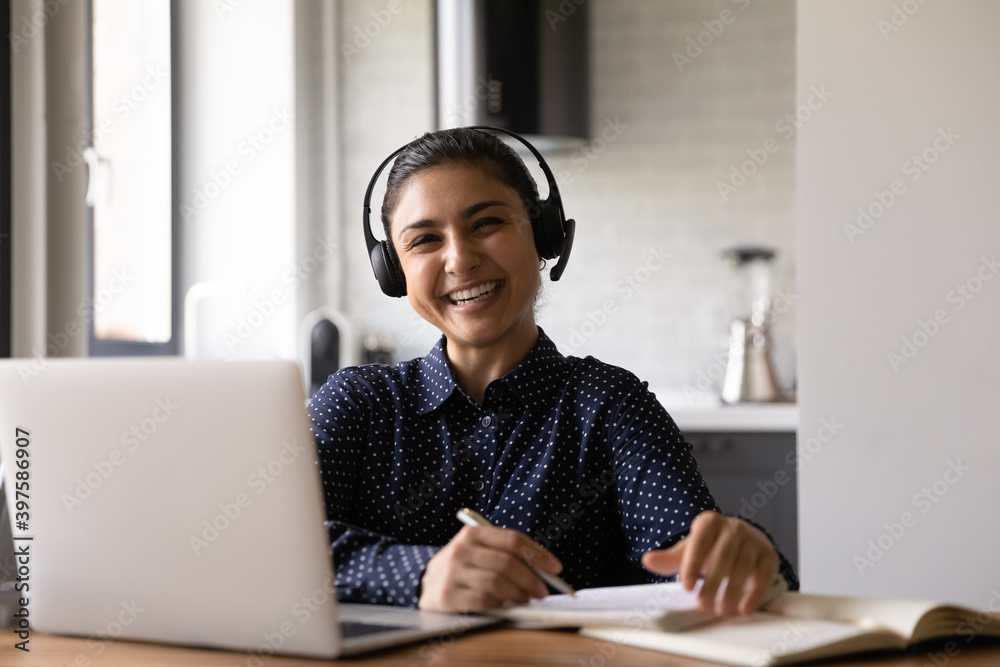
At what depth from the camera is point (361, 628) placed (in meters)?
0.85

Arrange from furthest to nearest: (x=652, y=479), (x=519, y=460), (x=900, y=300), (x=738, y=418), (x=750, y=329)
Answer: (x=750, y=329) → (x=738, y=418) → (x=900, y=300) → (x=519, y=460) → (x=652, y=479)

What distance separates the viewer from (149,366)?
78 centimetres

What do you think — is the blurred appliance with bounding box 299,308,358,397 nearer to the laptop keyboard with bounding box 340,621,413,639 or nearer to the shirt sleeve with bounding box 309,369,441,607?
the shirt sleeve with bounding box 309,369,441,607

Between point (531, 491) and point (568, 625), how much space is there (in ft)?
1.42

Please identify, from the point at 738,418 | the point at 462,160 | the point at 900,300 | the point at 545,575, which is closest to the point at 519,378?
the point at 462,160

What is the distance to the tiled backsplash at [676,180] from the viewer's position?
10.9 feet

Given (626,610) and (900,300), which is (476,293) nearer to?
(626,610)

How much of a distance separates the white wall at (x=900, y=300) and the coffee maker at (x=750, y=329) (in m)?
0.92

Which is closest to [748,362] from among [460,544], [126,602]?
[460,544]

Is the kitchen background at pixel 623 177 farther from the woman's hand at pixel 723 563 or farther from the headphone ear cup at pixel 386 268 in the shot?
the woman's hand at pixel 723 563

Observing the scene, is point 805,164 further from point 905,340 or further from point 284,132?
point 284,132

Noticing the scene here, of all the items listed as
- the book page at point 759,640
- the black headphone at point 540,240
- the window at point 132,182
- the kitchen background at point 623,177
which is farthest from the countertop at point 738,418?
the book page at point 759,640

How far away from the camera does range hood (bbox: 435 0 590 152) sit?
10.3 ft

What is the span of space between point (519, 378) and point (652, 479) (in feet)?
0.81
